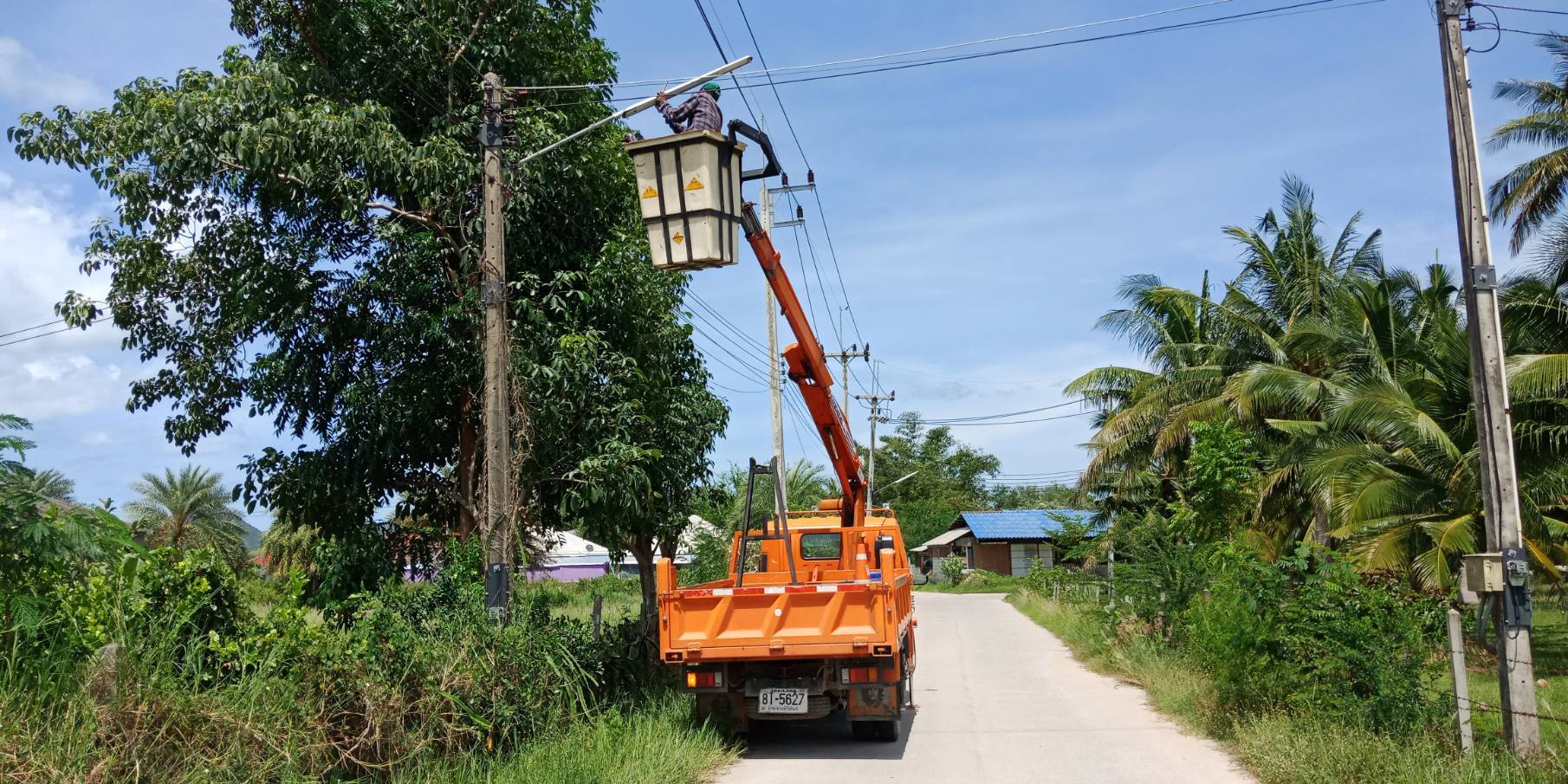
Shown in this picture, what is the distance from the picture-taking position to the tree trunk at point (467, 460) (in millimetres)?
12547

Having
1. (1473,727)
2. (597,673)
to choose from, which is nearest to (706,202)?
(597,673)

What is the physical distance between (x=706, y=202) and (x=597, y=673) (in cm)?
474

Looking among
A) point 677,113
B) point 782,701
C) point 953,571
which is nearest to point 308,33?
point 677,113

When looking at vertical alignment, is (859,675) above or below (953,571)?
above

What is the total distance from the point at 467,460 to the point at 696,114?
5.42 m

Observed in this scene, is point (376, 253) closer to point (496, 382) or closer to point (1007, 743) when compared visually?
point (496, 382)

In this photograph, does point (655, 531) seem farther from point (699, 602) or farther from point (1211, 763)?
point (1211, 763)

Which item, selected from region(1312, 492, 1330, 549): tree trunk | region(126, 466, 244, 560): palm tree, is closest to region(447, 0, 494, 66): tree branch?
region(1312, 492, 1330, 549): tree trunk

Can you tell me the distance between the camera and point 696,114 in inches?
373

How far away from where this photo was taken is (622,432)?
11969 mm

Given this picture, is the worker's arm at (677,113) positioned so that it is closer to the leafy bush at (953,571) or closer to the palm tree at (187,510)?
the palm tree at (187,510)

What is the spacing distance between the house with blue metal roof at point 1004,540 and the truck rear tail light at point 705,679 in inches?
1749

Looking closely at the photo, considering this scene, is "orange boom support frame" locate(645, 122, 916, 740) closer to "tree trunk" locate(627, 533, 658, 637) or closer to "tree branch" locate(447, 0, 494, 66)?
"tree branch" locate(447, 0, 494, 66)

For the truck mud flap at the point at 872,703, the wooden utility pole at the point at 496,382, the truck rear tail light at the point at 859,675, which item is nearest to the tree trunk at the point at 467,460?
the wooden utility pole at the point at 496,382
